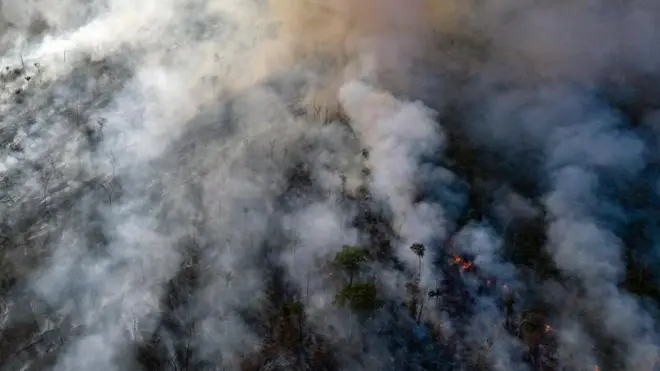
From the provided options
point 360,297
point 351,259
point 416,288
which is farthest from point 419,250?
point 360,297

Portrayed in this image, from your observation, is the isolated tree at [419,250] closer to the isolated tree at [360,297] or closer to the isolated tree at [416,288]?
the isolated tree at [416,288]

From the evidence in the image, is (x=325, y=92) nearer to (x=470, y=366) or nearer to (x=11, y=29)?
(x=470, y=366)

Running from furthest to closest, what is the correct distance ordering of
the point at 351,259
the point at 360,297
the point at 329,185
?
1. the point at 329,185
2. the point at 351,259
3. the point at 360,297

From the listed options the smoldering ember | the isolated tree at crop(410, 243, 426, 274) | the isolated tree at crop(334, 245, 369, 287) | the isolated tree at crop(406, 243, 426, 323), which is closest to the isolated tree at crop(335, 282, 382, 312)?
the smoldering ember

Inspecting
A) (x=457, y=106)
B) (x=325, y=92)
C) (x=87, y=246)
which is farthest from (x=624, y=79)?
(x=87, y=246)

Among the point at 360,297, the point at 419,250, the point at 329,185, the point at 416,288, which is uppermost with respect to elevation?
the point at 419,250

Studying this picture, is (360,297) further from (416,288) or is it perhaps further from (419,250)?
(419,250)
